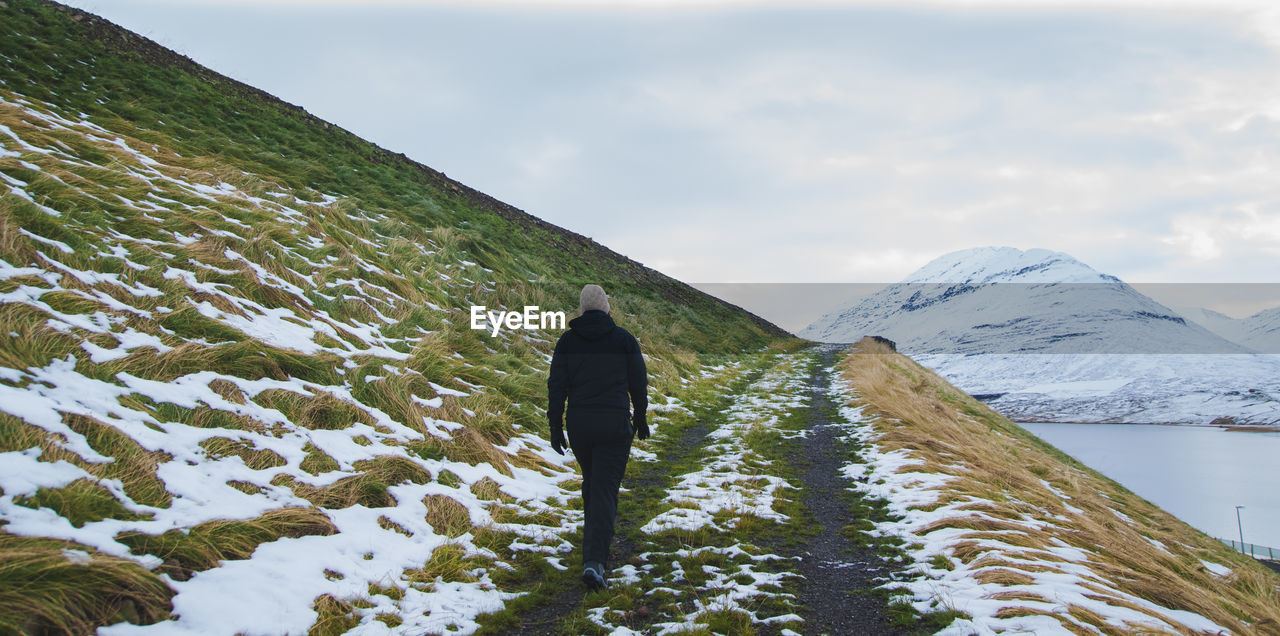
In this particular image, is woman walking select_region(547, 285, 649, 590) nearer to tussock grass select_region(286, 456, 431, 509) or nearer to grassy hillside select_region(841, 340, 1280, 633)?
tussock grass select_region(286, 456, 431, 509)

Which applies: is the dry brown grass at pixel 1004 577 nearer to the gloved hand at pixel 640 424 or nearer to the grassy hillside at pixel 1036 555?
the grassy hillside at pixel 1036 555

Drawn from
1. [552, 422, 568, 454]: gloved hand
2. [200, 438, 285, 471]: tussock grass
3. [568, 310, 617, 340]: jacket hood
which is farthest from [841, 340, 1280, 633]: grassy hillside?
[200, 438, 285, 471]: tussock grass

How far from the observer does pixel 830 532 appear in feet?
20.9

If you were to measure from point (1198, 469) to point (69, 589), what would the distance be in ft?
461

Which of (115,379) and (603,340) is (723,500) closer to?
(603,340)

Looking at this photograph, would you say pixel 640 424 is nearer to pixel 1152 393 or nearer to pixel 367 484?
pixel 367 484

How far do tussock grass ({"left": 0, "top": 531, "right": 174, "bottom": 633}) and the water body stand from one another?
300 ft

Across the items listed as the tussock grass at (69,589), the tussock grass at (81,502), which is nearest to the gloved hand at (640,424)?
the tussock grass at (69,589)

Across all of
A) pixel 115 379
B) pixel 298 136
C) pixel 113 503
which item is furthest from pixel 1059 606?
pixel 298 136

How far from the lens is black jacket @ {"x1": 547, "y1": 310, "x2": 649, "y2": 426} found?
17.4ft

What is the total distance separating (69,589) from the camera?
10.3 ft

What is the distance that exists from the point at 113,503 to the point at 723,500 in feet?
19.3

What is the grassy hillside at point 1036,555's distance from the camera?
397cm

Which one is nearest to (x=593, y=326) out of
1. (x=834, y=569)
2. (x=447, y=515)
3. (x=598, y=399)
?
(x=598, y=399)
